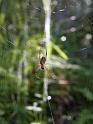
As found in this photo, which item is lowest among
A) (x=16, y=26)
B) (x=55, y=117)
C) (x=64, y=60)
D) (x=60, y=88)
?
(x=55, y=117)

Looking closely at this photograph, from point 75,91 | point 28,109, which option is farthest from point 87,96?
point 28,109

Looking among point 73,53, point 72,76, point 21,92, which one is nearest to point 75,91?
point 72,76

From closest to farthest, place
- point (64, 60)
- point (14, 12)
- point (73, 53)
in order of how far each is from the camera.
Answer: point (73, 53)
point (14, 12)
point (64, 60)

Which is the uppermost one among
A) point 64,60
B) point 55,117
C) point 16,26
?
point 16,26

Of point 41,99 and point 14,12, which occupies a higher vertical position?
point 14,12

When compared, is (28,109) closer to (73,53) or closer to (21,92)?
(21,92)

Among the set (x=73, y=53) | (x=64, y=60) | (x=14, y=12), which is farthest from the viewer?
(x=64, y=60)

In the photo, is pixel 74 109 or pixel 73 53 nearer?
pixel 73 53

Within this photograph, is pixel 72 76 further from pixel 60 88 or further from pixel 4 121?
pixel 4 121

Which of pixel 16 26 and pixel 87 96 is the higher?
pixel 16 26
